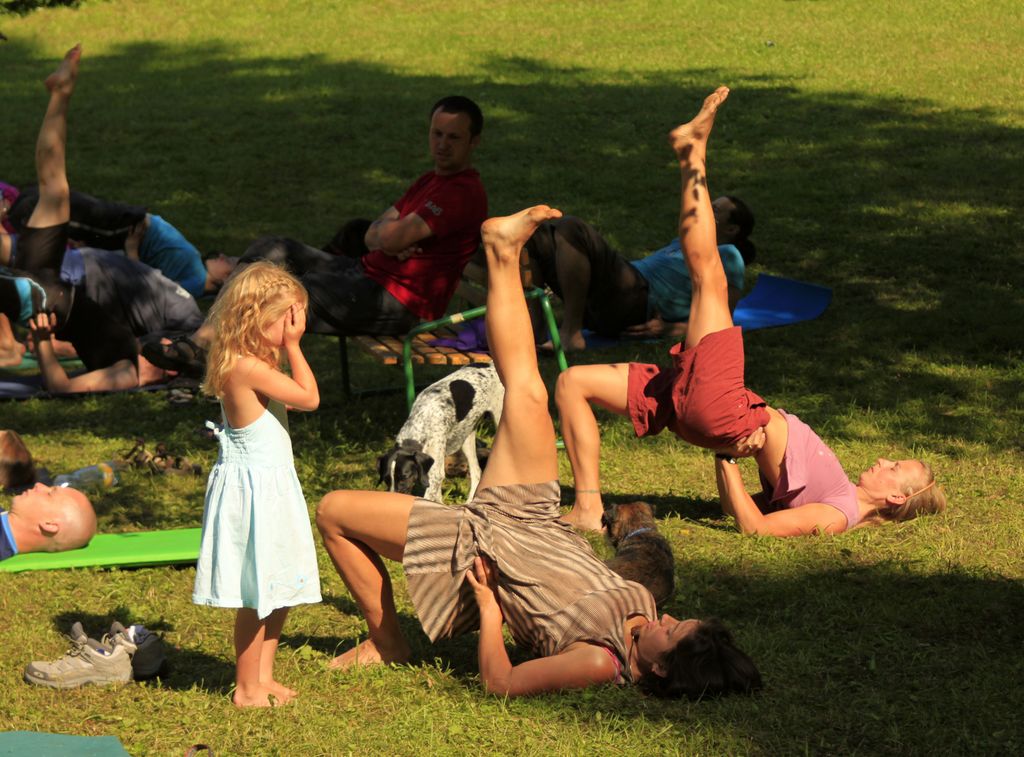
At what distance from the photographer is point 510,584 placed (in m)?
4.54

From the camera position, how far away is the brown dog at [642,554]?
5.31 meters

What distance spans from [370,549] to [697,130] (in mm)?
2502

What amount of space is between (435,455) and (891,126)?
1064cm

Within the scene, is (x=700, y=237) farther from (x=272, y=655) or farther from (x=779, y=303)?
(x=779, y=303)

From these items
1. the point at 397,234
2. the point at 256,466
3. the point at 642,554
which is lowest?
the point at 642,554

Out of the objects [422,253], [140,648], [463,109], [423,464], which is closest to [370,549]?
[140,648]

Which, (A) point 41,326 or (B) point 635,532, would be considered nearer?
(B) point 635,532

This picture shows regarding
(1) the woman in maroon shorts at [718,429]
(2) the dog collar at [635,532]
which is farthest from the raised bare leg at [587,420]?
(2) the dog collar at [635,532]

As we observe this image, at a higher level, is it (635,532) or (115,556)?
(635,532)

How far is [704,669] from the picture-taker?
4.48 meters

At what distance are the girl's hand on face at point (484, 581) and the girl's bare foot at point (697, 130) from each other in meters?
2.28

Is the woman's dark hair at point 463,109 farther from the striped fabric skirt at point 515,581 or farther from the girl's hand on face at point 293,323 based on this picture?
the striped fabric skirt at point 515,581

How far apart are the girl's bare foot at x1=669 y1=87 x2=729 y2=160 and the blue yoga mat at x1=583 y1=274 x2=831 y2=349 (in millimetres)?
3565

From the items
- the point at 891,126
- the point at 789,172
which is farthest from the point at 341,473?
the point at 891,126
